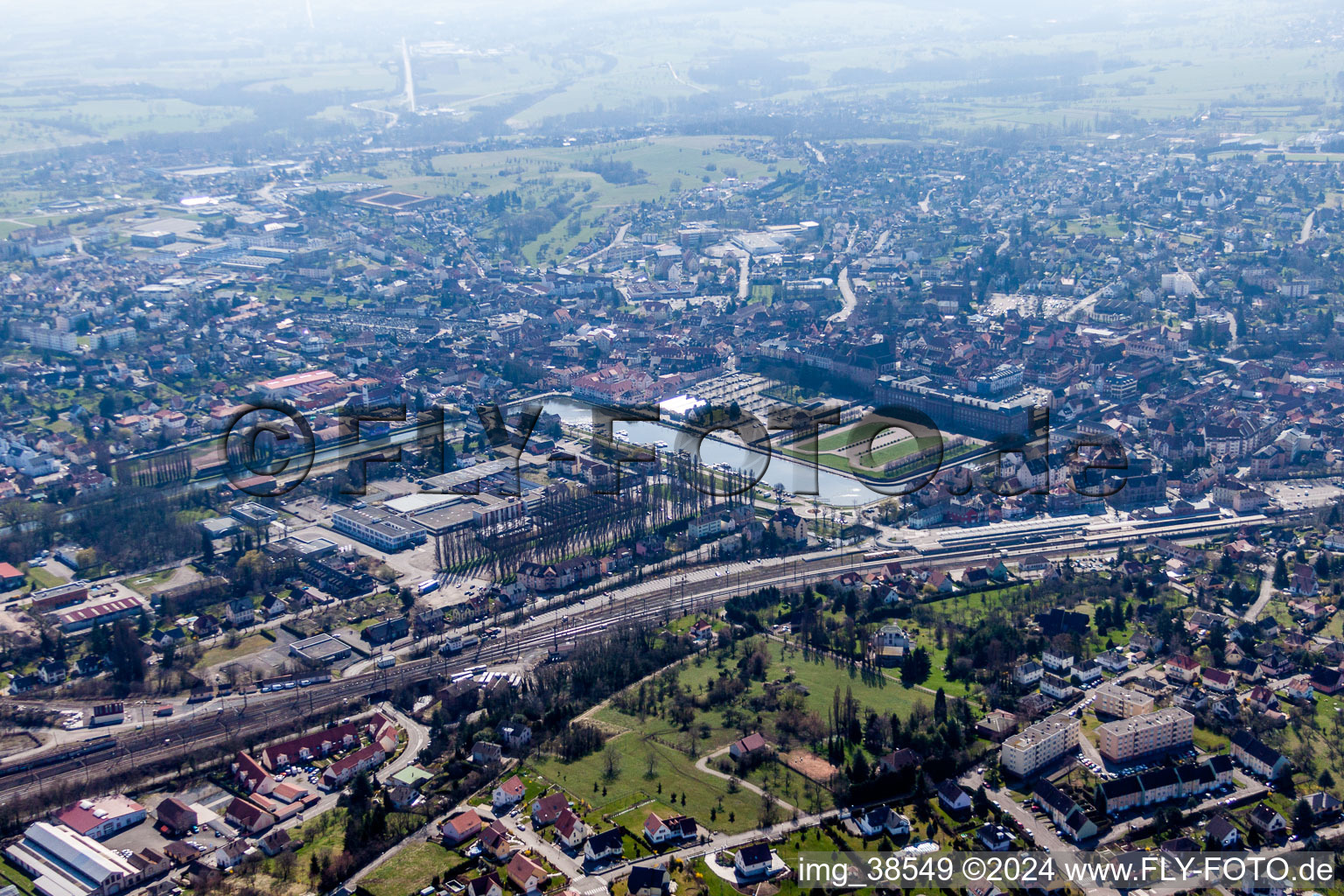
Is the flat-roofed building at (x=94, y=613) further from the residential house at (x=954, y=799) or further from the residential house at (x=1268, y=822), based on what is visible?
the residential house at (x=1268, y=822)

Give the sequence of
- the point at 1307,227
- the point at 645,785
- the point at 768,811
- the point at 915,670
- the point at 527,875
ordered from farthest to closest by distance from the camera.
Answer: the point at 1307,227
the point at 915,670
the point at 645,785
the point at 768,811
the point at 527,875

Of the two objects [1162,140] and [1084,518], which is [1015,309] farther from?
[1162,140]

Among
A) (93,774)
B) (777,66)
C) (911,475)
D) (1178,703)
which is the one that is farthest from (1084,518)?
(777,66)

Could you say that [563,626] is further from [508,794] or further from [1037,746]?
[1037,746]

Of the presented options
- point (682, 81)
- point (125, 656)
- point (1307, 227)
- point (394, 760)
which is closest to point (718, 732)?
point (394, 760)

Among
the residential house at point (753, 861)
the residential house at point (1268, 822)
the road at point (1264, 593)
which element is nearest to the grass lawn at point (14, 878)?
the residential house at point (753, 861)
